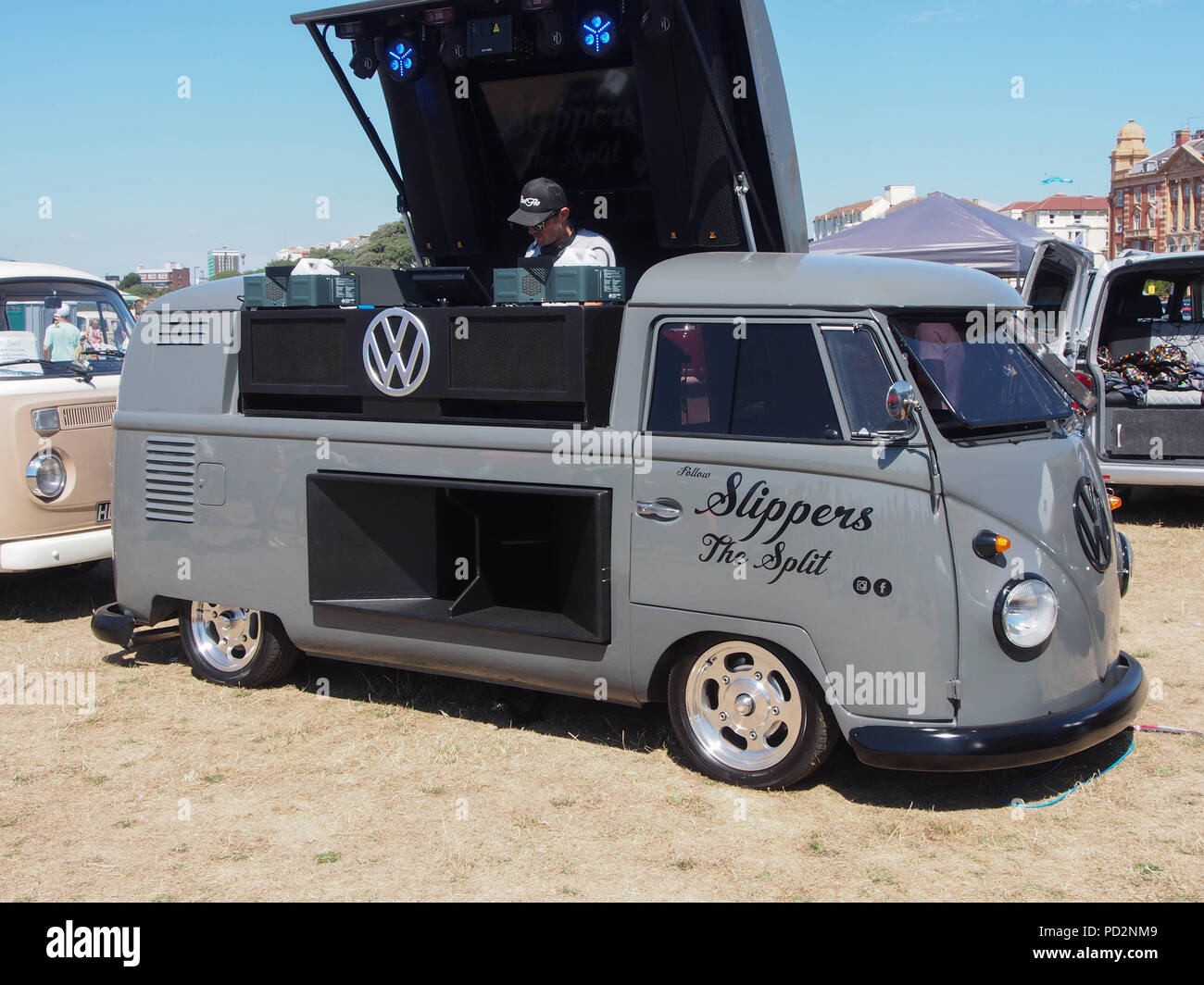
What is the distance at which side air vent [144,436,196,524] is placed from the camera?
6.54 m

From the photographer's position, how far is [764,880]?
425cm

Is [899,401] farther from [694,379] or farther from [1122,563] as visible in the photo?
[1122,563]

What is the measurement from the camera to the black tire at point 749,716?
16.0ft

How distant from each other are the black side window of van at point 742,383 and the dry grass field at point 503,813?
5.17ft

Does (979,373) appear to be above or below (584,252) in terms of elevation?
below

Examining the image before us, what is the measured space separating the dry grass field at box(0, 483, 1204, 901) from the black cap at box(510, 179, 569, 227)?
8.71 feet

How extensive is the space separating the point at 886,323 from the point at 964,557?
1003 mm

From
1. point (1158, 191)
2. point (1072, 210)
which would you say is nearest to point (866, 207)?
point (1158, 191)

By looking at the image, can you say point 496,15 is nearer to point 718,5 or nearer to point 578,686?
point 718,5

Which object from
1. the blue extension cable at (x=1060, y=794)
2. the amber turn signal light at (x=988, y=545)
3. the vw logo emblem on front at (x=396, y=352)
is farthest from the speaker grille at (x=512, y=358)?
the blue extension cable at (x=1060, y=794)

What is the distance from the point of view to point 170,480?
21.7ft

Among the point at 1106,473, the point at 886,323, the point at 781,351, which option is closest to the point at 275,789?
the point at 781,351

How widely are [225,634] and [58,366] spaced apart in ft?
10.5

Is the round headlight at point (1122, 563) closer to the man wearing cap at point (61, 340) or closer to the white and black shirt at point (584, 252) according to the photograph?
the white and black shirt at point (584, 252)
